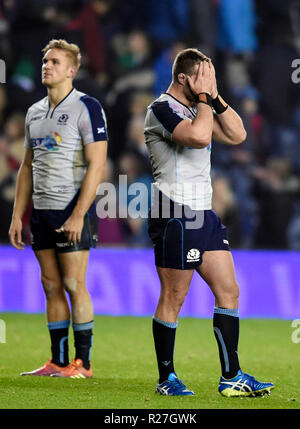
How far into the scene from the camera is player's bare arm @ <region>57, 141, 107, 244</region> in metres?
5.81

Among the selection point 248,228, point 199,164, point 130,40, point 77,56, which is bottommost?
point 248,228

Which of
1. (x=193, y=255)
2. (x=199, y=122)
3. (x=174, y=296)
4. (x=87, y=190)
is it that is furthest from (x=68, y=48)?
(x=174, y=296)

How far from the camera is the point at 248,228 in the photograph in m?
10.6

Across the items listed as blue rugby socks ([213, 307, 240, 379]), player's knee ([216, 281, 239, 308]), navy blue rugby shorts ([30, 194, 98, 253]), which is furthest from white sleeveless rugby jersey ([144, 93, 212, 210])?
navy blue rugby shorts ([30, 194, 98, 253])

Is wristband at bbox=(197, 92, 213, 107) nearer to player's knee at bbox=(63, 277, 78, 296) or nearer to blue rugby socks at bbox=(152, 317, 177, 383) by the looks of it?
blue rugby socks at bbox=(152, 317, 177, 383)

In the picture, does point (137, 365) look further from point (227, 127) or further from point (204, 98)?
point (204, 98)

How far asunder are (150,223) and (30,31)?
6716mm

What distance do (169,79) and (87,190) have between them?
18.1ft

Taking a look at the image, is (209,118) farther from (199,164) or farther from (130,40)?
(130,40)

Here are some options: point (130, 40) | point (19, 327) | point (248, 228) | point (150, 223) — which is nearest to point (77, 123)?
point (150, 223)

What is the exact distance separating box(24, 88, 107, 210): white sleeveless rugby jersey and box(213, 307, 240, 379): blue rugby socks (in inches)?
54.0

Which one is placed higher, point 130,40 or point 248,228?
point 130,40

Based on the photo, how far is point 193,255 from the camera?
16.8 feet

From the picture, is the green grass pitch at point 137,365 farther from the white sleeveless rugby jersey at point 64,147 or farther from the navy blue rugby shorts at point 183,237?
the white sleeveless rugby jersey at point 64,147
